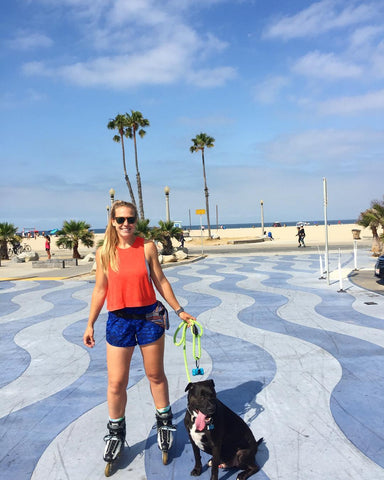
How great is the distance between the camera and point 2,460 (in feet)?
10.0

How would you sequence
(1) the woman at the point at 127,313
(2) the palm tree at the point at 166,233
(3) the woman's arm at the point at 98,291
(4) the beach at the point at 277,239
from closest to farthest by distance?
(1) the woman at the point at 127,313 < (3) the woman's arm at the point at 98,291 < (2) the palm tree at the point at 166,233 < (4) the beach at the point at 277,239

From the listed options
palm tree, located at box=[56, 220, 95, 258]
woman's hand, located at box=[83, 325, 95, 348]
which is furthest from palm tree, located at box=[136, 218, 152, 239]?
woman's hand, located at box=[83, 325, 95, 348]

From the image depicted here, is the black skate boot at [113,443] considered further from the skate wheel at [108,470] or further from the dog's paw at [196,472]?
the dog's paw at [196,472]

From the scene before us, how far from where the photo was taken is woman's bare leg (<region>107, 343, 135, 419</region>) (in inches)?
116

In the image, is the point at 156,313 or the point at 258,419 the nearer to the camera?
the point at 156,313

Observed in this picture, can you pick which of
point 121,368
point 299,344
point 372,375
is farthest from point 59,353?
point 372,375

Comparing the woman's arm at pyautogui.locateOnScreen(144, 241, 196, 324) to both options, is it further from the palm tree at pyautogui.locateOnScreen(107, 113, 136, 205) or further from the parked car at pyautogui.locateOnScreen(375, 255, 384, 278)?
the palm tree at pyautogui.locateOnScreen(107, 113, 136, 205)

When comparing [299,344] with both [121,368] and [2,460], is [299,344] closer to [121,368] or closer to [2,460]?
[121,368]

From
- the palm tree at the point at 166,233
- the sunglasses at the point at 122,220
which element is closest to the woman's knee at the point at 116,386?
the sunglasses at the point at 122,220

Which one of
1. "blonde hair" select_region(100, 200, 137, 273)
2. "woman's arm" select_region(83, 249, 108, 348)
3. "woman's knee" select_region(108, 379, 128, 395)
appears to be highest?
"blonde hair" select_region(100, 200, 137, 273)

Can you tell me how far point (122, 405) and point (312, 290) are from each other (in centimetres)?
789

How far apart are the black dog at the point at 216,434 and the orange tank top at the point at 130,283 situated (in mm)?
743

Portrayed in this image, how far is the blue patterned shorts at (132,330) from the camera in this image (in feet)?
Answer: 9.64

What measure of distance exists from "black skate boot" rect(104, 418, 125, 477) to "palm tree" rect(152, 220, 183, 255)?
17.6 meters
